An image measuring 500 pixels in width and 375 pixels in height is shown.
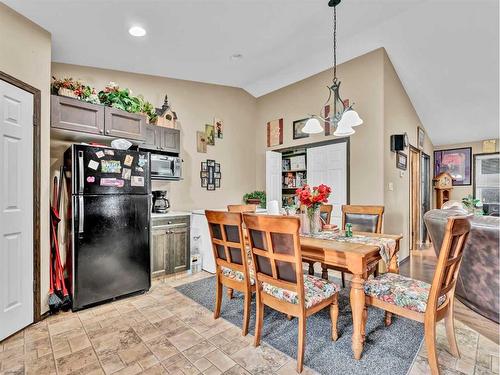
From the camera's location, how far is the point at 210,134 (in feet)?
15.4

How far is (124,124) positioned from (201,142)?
156 centimetres

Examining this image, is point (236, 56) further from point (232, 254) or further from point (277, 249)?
point (277, 249)

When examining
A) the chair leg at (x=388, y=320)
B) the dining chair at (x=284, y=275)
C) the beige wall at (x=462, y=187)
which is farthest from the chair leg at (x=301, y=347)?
the beige wall at (x=462, y=187)

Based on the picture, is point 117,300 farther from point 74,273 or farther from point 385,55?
point 385,55

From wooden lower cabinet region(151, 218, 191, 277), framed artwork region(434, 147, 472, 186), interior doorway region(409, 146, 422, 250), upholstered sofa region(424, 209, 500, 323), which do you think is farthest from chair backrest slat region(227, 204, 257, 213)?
framed artwork region(434, 147, 472, 186)

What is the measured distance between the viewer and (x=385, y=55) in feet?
12.5

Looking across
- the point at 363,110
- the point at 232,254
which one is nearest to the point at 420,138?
the point at 363,110

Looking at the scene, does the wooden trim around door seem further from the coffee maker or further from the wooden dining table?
the wooden dining table

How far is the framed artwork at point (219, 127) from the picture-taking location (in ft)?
15.7

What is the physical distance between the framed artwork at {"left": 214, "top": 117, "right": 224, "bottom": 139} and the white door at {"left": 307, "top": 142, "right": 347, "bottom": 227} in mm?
1627

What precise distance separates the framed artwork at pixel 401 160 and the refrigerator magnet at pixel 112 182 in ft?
13.2

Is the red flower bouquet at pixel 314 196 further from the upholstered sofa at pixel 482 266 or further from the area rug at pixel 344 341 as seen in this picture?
the upholstered sofa at pixel 482 266

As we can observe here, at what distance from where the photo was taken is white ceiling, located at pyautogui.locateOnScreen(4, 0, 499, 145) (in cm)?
249

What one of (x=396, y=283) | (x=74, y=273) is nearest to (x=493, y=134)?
(x=396, y=283)
